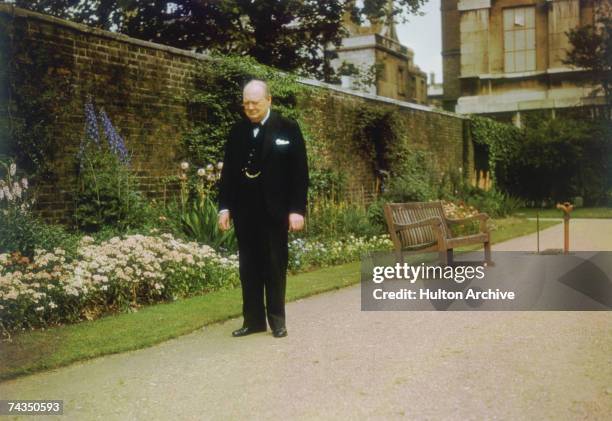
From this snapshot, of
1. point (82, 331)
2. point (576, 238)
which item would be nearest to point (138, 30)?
point (576, 238)

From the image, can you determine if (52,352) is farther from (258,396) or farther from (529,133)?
(529,133)

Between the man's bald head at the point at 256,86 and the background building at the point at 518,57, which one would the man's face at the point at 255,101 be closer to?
the man's bald head at the point at 256,86

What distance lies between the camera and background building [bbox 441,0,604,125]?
3067 cm

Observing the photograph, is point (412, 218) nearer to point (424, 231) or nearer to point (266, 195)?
point (424, 231)

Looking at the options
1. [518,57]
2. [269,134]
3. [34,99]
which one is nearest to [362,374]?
[269,134]

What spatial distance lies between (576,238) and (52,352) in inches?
436

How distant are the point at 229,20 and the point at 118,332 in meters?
14.6

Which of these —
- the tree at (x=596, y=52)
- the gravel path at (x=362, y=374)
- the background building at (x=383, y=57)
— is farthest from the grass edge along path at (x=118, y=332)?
the background building at (x=383, y=57)

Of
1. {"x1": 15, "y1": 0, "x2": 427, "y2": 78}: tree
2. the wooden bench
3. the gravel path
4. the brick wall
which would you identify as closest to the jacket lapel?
the gravel path

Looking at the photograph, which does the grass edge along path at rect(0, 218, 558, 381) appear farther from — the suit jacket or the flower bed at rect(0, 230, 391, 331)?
the suit jacket

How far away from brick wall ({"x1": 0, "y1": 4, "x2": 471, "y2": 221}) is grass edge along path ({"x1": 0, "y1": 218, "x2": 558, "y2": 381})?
262 centimetres

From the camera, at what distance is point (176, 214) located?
397 inches

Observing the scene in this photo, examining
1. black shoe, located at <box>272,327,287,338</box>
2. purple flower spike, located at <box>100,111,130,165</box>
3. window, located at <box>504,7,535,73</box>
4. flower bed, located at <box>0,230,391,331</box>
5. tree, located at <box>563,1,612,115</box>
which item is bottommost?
black shoe, located at <box>272,327,287,338</box>

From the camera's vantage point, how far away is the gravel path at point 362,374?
3924 millimetres
